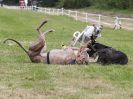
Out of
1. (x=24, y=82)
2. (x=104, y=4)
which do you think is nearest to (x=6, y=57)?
(x=24, y=82)

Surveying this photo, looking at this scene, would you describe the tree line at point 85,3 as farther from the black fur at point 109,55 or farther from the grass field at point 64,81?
the grass field at point 64,81

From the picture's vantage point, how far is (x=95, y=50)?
40.1 feet

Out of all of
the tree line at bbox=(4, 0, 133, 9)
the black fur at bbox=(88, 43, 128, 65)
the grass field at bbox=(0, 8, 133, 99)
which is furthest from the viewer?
the tree line at bbox=(4, 0, 133, 9)

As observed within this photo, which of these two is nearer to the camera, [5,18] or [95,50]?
[95,50]

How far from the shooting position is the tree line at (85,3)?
76.6 metres

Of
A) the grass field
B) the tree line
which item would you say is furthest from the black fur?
the tree line

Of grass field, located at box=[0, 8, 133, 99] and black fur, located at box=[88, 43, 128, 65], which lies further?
black fur, located at box=[88, 43, 128, 65]

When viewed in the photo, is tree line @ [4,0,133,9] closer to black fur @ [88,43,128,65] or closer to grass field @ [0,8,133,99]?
black fur @ [88,43,128,65]

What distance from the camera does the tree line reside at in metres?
76.6

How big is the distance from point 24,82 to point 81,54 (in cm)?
274

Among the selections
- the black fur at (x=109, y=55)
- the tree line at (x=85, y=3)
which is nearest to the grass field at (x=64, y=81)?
the black fur at (x=109, y=55)

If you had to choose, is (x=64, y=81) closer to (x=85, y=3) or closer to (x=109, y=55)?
(x=109, y=55)

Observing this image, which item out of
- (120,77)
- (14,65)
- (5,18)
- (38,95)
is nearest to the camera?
(38,95)

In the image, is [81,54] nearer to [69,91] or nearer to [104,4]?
[69,91]
